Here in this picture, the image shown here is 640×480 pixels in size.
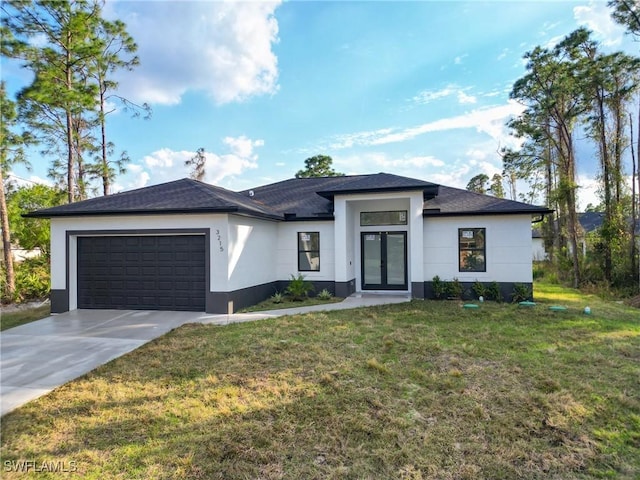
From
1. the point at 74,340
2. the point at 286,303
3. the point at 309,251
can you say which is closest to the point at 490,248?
the point at 309,251

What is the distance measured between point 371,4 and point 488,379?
1123cm

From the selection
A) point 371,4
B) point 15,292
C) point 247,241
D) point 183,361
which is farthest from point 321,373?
point 15,292

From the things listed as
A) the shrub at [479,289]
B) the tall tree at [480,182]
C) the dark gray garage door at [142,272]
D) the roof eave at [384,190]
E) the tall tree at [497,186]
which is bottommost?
the shrub at [479,289]

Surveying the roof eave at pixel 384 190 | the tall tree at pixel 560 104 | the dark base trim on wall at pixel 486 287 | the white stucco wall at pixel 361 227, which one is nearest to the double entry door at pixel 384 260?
the white stucco wall at pixel 361 227

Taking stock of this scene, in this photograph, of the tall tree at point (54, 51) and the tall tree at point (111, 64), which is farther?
the tall tree at point (111, 64)

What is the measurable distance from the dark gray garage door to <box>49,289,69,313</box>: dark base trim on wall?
0.32m

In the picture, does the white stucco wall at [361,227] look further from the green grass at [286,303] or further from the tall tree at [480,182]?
the tall tree at [480,182]

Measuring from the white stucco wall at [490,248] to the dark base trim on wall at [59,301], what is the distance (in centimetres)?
1111

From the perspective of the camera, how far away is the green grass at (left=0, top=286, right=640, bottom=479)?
3191 mm

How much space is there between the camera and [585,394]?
4461 mm

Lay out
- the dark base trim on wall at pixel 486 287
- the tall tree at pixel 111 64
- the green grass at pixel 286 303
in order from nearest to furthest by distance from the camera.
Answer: the green grass at pixel 286 303 < the dark base trim on wall at pixel 486 287 < the tall tree at pixel 111 64

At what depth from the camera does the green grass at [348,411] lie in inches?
Answer: 126

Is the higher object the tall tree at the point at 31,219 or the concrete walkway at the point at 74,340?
the tall tree at the point at 31,219

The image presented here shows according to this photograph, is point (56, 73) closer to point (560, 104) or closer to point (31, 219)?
point (31, 219)
